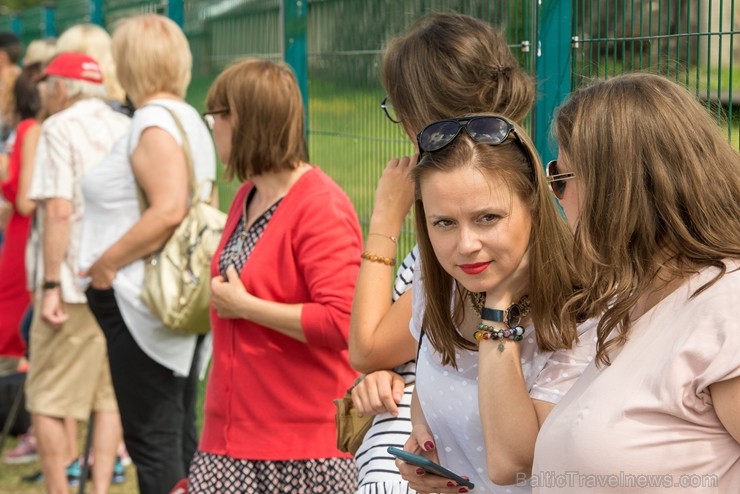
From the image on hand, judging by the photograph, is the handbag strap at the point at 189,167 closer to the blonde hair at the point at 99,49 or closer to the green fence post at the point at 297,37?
the green fence post at the point at 297,37

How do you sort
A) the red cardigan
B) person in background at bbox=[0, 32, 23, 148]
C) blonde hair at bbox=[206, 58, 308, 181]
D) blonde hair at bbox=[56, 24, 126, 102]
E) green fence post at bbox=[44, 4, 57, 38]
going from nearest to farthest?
the red cardigan < blonde hair at bbox=[206, 58, 308, 181] < blonde hair at bbox=[56, 24, 126, 102] < person in background at bbox=[0, 32, 23, 148] < green fence post at bbox=[44, 4, 57, 38]

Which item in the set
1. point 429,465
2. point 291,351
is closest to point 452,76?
point 429,465

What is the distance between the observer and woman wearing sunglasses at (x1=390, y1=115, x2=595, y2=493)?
2086 mm

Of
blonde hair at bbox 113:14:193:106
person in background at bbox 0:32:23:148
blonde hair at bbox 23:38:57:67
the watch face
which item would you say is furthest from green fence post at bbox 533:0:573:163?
person in background at bbox 0:32:23:148

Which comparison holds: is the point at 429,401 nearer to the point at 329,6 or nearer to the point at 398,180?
the point at 398,180

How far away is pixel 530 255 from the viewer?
85.6 inches

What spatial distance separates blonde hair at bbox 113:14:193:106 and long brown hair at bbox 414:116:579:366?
95.0 inches

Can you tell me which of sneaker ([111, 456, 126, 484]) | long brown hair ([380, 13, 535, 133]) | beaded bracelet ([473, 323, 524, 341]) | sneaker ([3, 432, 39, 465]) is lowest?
sneaker ([3, 432, 39, 465])

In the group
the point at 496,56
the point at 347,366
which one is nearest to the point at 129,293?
the point at 347,366

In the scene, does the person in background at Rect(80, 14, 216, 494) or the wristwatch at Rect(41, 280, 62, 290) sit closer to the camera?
the person in background at Rect(80, 14, 216, 494)

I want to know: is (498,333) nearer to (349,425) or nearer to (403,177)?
(403,177)

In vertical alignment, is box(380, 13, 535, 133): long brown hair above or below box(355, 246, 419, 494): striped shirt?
above

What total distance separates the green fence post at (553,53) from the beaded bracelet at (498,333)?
3.24 ft

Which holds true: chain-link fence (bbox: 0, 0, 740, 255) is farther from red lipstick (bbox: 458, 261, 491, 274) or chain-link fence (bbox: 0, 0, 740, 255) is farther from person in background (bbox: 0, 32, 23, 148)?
person in background (bbox: 0, 32, 23, 148)
